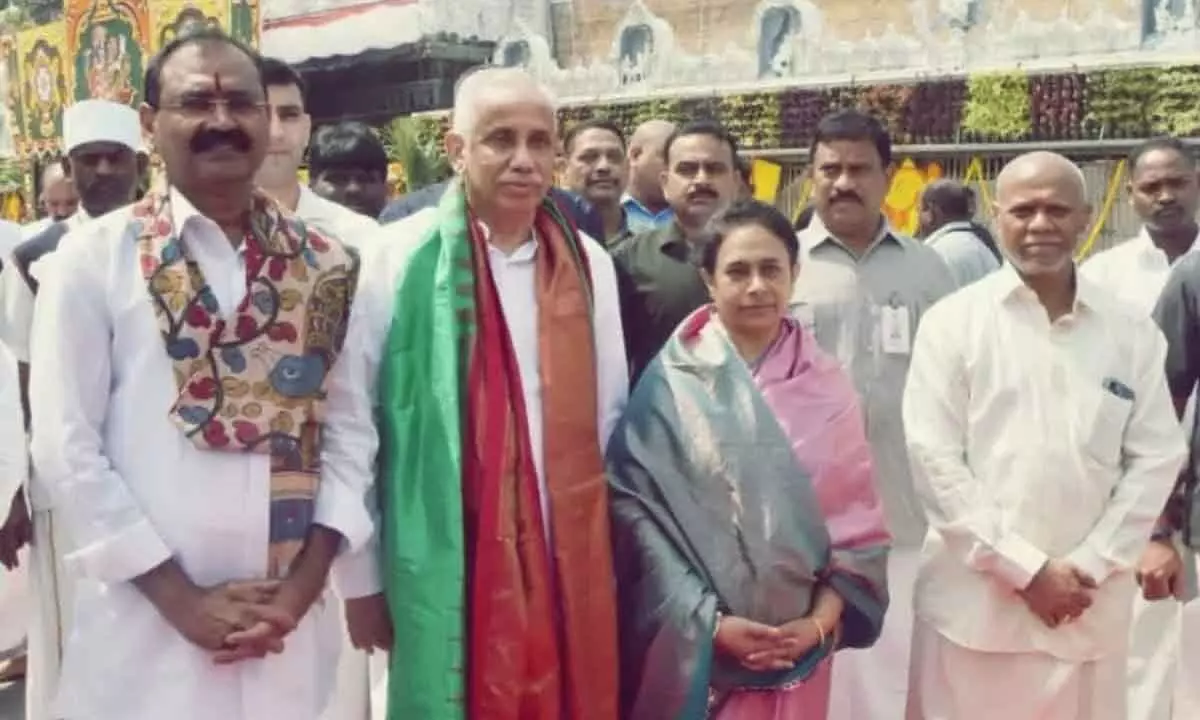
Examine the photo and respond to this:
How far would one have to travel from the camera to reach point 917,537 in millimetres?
4387

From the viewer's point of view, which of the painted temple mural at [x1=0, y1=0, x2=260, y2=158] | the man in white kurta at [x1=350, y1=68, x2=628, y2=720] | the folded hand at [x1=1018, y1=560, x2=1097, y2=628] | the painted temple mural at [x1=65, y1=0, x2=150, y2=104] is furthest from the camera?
the painted temple mural at [x1=65, y1=0, x2=150, y2=104]

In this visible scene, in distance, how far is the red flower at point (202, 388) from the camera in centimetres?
260

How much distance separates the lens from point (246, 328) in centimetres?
265

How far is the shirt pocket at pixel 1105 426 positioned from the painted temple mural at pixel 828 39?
7613 mm

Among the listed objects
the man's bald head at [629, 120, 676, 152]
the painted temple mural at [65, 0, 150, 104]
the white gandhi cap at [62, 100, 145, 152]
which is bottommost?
the man's bald head at [629, 120, 676, 152]

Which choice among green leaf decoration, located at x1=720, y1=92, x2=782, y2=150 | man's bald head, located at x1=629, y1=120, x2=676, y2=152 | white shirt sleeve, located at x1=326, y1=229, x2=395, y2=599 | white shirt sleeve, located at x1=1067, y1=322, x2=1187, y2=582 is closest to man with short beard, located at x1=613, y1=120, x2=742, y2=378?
man's bald head, located at x1=629, y1=120, x2=676, y2=152

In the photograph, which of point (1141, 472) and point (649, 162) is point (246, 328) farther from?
point (649, 162)

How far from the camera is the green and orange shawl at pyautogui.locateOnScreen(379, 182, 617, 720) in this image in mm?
2904

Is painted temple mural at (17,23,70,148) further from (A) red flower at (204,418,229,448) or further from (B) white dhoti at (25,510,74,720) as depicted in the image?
(A) red flower at (204,418,229,448)

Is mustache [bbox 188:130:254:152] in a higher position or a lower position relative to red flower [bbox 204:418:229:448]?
higher

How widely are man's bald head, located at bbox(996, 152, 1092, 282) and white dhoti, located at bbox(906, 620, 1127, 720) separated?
974mm

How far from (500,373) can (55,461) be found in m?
0.90

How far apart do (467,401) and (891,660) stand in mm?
2165

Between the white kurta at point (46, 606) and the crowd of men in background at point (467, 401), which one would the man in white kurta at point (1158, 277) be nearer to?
the crowd of men in background at point (467, 401)
